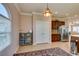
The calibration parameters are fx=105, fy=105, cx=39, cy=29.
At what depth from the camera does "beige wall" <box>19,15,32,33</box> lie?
2.14 metres

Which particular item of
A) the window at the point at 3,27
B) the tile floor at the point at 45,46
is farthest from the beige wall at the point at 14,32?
the window at the point at 3,27

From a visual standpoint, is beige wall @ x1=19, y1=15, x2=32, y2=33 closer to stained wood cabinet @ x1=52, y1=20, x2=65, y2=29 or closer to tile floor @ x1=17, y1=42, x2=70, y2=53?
tile floor @ x1=17, y1=42, x2=70, y2=53

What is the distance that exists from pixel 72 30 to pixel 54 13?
0.45 meters

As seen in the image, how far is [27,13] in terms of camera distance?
2.11 meters

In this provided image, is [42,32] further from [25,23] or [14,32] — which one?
[14,32]

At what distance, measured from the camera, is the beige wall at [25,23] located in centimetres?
214

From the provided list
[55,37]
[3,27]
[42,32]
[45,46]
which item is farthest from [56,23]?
[3,27]

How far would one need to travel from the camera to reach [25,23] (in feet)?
6.97

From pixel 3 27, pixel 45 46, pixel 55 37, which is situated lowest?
pixel 45 46

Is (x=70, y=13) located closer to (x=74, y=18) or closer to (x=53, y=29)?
(x=74, y=18)

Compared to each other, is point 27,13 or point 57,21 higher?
point 27,13

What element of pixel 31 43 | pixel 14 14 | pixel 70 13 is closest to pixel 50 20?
pixel 70 13

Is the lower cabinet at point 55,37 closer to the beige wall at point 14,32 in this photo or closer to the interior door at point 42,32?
the interior door at point 42,32

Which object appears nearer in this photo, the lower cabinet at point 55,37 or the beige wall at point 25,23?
the lower cabinet at point 55,37
